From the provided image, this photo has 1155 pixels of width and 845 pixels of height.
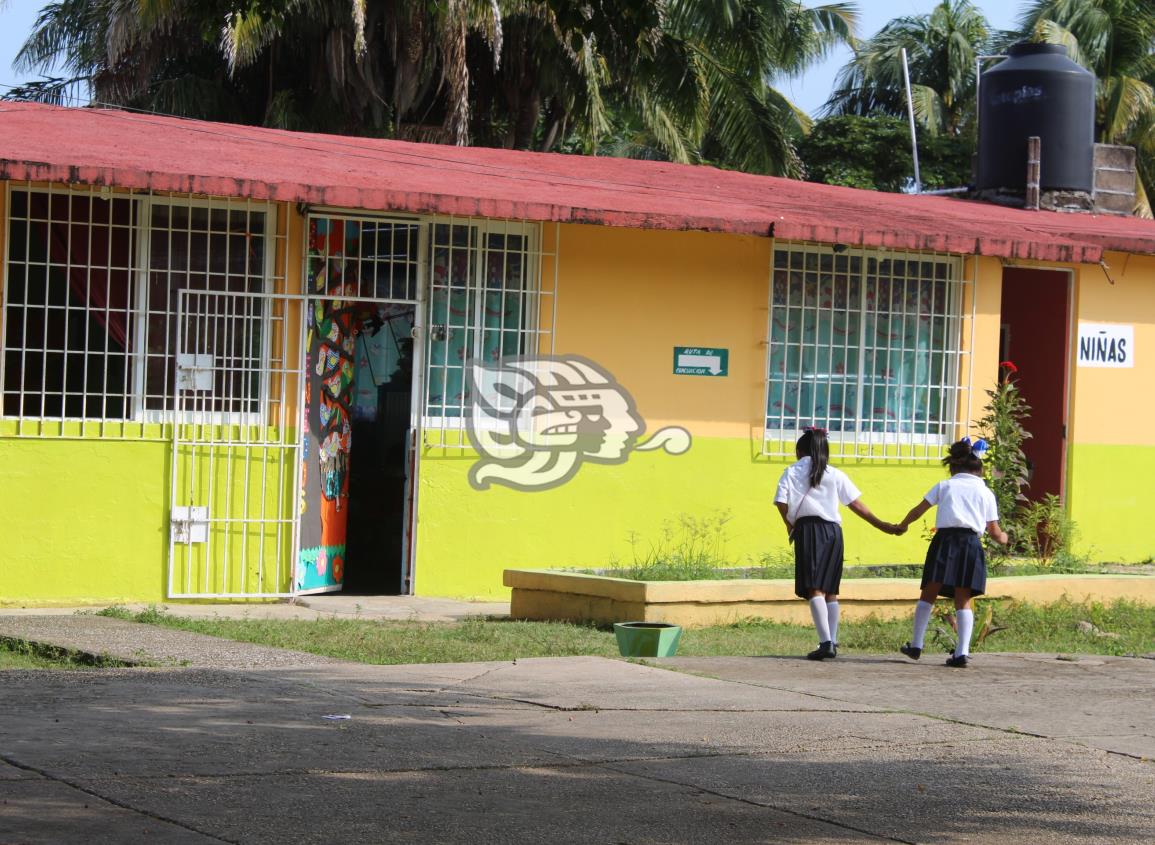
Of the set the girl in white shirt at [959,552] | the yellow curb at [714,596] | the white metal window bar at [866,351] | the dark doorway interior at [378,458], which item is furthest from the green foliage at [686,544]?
the girl in white shirt at [959,552]

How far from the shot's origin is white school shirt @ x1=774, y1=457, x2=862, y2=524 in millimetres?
9398

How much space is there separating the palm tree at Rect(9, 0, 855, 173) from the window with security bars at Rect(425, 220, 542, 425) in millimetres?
9586

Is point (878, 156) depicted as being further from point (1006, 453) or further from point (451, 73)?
point (1006, 453)

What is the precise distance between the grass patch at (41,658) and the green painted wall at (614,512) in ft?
11.8

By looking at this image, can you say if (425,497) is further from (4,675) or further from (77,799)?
(77,799)

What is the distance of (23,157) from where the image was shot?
33.5 ft

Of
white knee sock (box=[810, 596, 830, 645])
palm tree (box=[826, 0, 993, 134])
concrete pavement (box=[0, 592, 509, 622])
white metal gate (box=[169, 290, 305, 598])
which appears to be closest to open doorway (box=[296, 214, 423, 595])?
white metal gate (box=[169, 290, 305, 598])

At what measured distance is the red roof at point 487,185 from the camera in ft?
34.9

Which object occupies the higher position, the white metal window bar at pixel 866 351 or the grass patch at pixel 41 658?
the white metal window bar at pixel 866 351

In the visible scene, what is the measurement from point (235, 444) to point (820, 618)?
428 centimetres

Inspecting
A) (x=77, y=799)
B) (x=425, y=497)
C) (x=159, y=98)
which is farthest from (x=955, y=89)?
(x=77, y=799)

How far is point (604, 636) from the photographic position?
995 cm

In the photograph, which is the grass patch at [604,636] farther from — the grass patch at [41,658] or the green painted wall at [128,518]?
the grass patch at [41,658]

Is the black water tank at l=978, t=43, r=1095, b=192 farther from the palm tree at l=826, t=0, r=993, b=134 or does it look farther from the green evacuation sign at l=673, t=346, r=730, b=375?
the palm tree at l=826, t=0, r=993, b=134
